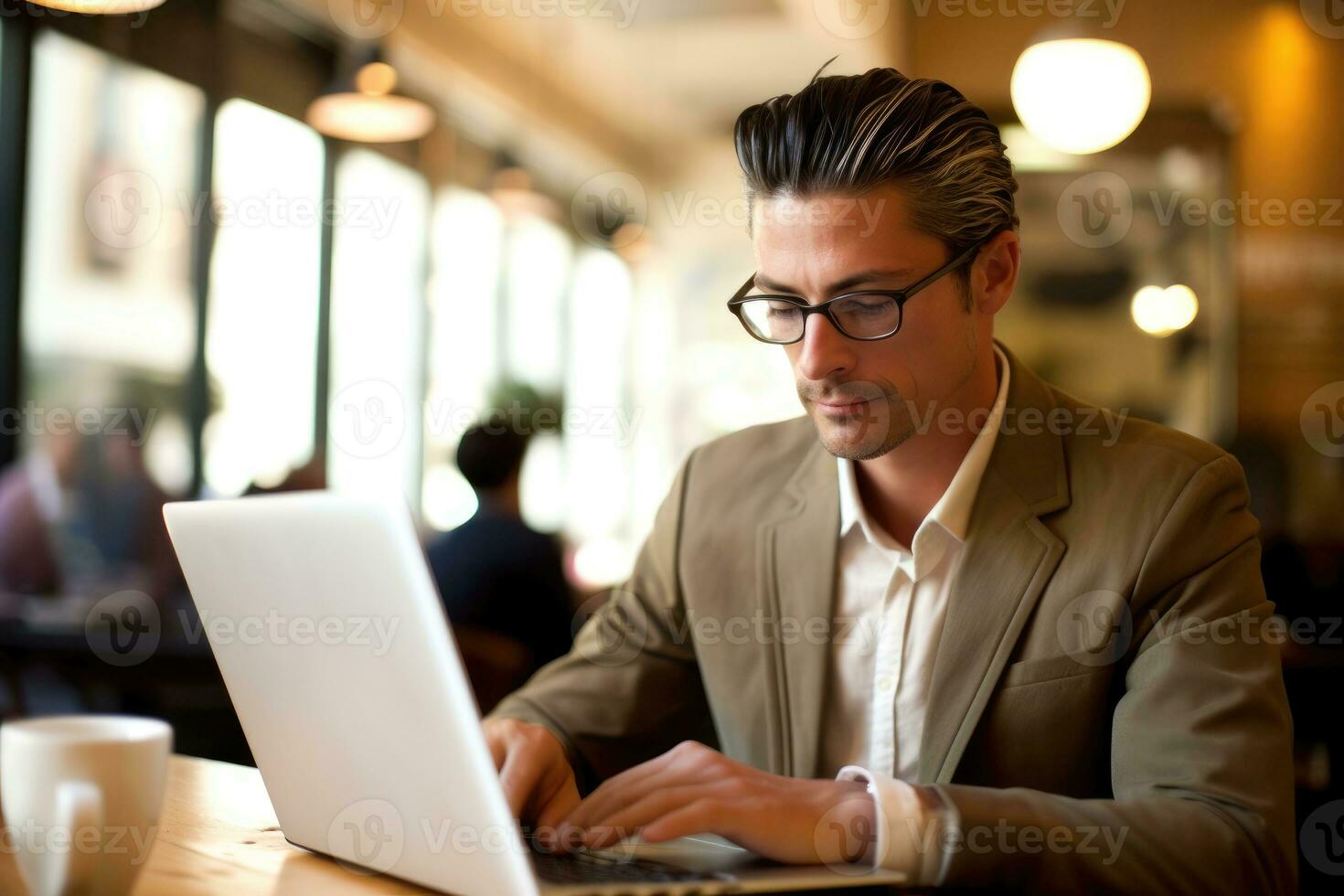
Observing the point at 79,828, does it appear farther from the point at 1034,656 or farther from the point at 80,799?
the point at 1034,656

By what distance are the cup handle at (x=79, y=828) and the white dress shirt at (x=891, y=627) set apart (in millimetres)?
892

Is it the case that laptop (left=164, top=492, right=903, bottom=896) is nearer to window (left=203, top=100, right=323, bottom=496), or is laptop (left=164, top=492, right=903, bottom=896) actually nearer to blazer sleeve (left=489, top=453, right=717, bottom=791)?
blazer sleeve (left=489, top=453, right=717, bottom=791)

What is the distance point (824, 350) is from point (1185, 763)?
→ 0.59 metres

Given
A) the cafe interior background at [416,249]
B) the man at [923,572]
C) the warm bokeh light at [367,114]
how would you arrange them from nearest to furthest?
the man at [923,572]
the cafe interior background at [416,249]
the warm bokeh light at [367,114]

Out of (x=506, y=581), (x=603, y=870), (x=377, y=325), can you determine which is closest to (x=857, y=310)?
(x=603, y=870)

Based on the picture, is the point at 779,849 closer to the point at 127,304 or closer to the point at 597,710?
the point at 597,710

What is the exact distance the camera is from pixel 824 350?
1.49m

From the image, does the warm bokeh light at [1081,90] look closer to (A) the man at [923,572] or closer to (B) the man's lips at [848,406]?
(A) the man at [923,572]

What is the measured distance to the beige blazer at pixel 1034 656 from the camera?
3.70 ft

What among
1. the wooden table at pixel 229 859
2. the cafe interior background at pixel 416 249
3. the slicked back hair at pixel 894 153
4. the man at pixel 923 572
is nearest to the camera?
the wooden table at pixel 229 859

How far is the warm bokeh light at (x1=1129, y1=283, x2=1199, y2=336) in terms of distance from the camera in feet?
19.0

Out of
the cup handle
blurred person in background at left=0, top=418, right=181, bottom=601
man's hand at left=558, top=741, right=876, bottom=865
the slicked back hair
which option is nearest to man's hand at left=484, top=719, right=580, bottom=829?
man's hand at left=558, top=741, right=876, bottom=865

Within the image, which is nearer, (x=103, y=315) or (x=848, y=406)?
(x=848, y=406)

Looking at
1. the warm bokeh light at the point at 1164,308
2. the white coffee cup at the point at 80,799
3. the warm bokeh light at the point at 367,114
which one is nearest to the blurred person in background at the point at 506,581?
the warm bokeh light at the point at 367,114
